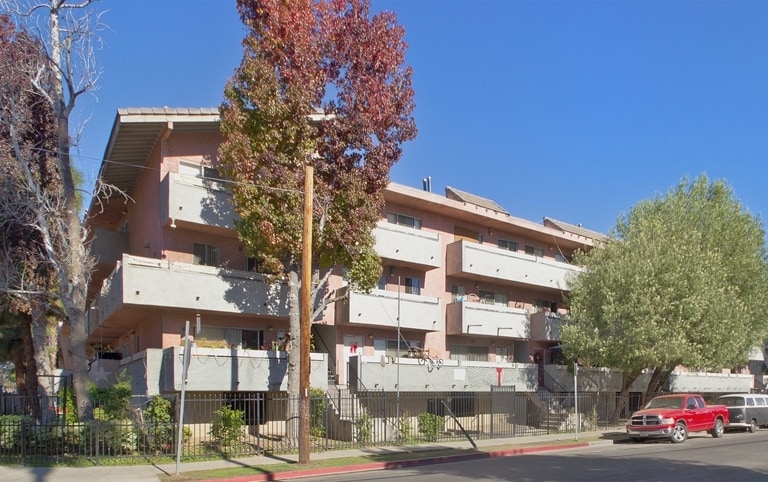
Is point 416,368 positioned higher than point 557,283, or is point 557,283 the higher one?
point 557,283

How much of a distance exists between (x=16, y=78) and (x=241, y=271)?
30.0 ft

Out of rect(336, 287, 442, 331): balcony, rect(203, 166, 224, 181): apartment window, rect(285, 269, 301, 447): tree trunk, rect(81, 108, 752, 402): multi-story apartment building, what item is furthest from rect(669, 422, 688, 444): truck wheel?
rect(203, 166, 224, 181): apartment window

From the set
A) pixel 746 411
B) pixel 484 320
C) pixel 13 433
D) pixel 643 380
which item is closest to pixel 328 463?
pixel 13 433

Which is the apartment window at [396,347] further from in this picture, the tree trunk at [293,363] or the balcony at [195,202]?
the balcony at [195,202]

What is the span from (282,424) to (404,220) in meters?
10.8

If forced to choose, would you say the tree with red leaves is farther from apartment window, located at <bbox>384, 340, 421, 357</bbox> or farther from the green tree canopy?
the green tree canopy

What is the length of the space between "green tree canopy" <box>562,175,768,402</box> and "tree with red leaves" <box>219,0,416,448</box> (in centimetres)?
1193

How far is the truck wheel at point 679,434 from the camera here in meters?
25.5

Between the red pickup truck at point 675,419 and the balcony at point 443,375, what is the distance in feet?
17.1

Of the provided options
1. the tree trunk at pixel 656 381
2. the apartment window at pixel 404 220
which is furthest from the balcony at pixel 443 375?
the apartment window at pixel 404 220

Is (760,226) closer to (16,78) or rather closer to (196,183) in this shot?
(196,183)

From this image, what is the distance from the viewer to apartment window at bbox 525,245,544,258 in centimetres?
3834

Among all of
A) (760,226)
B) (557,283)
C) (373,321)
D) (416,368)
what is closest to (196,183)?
(373,321)

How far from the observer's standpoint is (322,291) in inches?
1073
